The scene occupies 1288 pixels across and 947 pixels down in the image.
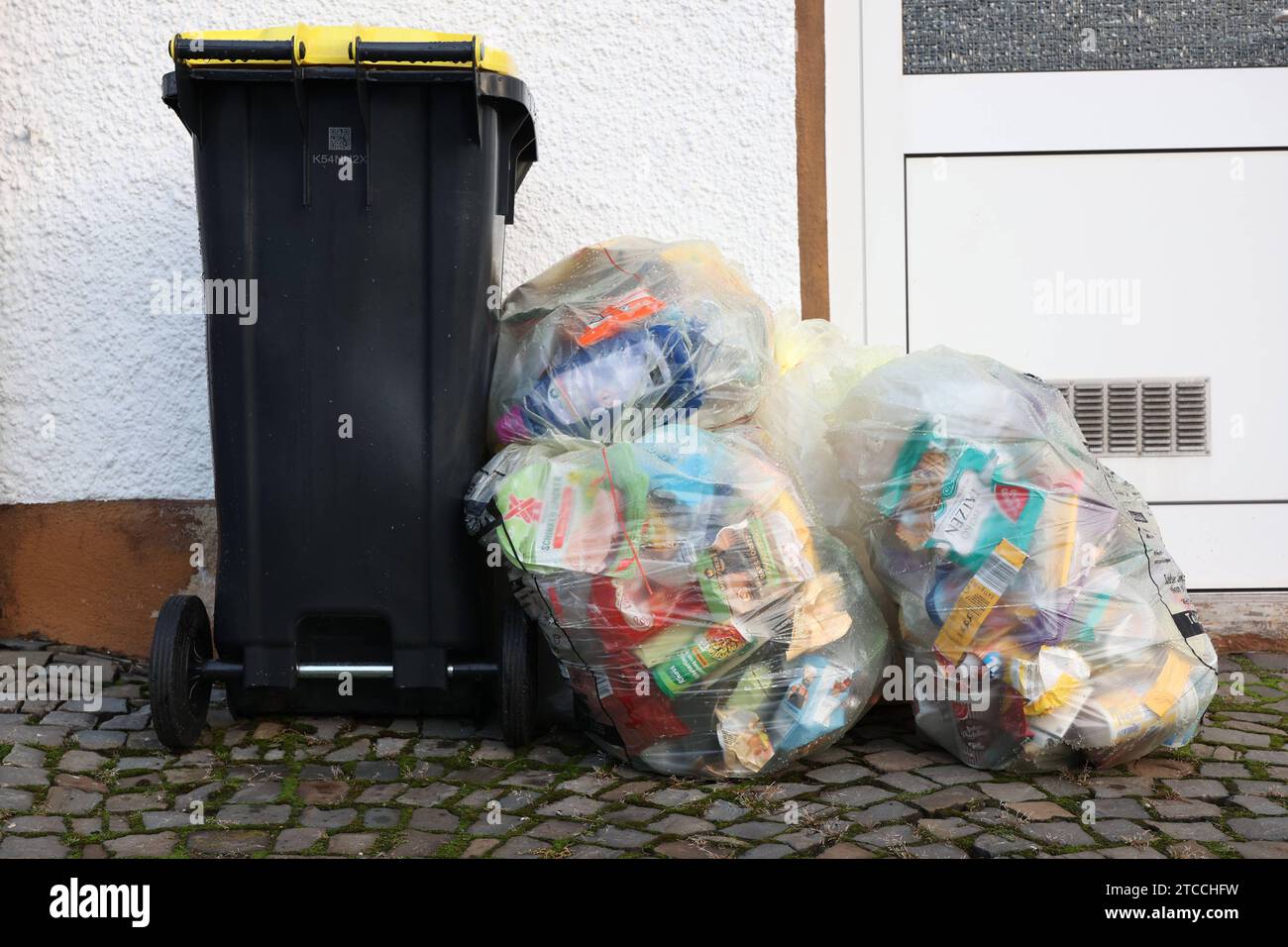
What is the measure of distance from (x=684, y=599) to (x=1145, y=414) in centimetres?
189

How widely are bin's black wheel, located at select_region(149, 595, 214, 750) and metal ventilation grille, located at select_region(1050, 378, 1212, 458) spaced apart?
101 inches

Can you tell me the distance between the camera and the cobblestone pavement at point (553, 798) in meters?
2.26

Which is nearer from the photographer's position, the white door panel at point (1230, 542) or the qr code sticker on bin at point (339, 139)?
the qr code sticker on bin at point (339, 139)

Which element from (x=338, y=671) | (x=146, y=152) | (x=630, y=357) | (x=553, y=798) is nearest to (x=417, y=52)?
(x=630, y=357)

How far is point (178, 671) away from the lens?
2699 mm

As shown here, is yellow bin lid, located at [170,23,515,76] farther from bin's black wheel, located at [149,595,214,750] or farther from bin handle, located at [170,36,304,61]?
bin's black wheel, located at [149,595,214,750]

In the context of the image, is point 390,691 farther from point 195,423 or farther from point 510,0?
point 510,0

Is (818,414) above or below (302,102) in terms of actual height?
below

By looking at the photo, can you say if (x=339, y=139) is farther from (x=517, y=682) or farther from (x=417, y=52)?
(x=517, y=682)

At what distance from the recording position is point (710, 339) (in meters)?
2.79

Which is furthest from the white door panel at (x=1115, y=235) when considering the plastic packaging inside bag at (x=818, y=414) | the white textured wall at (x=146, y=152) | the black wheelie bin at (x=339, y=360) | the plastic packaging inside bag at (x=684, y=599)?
the black wheelie bin at (x=339, y=360)

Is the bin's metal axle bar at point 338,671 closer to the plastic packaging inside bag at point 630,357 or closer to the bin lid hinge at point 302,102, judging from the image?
the plastic packaging inside bag at point 630,357

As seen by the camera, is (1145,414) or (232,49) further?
(1145,414)

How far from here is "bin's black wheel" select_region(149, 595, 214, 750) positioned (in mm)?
2672
